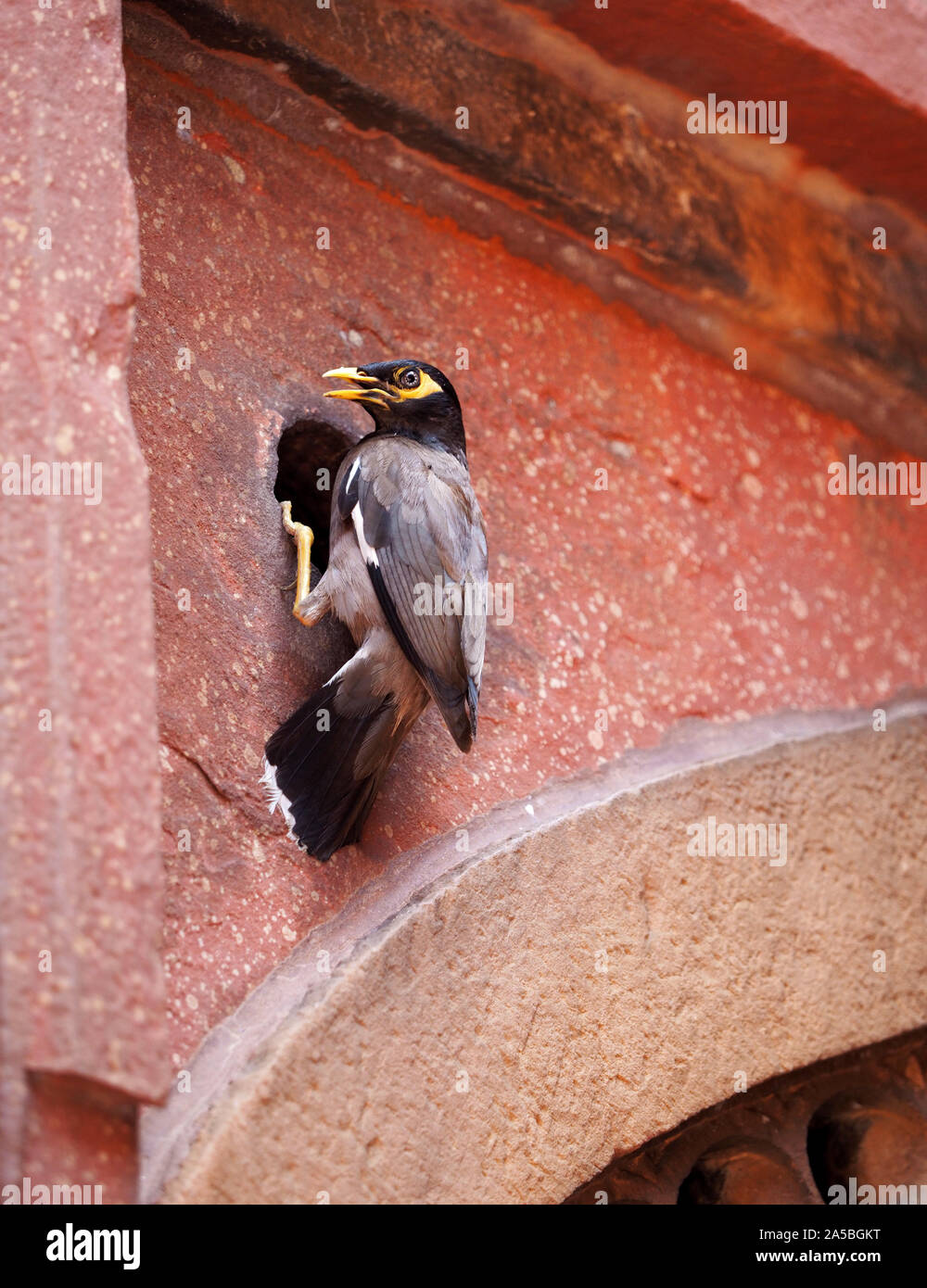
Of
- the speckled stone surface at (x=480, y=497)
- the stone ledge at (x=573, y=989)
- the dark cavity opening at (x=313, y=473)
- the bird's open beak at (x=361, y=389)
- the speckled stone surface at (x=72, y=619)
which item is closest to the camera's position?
the speckled stone surface at (x=72, y=619)

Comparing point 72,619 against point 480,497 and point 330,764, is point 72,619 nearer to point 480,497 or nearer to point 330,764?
point 330,764

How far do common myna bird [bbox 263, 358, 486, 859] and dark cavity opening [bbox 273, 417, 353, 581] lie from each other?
0.52 ft

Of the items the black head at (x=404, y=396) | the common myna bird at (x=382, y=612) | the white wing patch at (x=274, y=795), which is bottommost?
the white wing patch at (x=274, y=795)

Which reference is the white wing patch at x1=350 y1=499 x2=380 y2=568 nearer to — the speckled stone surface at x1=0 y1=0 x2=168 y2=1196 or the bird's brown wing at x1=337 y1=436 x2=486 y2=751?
the bird's brown wing at x1=337 y1=436 x2=486 y2=751

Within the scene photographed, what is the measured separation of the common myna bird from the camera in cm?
241

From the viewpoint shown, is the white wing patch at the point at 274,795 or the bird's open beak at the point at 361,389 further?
the bird's open beak at the point at 361,389

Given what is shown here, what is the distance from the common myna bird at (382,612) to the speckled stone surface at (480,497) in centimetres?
7

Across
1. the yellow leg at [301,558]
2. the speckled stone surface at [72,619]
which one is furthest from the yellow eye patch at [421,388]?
the speckled stone surface at [72,619]

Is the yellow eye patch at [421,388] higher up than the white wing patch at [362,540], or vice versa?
the yellow eye patch at [421,388]

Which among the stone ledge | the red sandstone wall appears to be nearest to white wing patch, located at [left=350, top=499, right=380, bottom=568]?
the red sandstone wall

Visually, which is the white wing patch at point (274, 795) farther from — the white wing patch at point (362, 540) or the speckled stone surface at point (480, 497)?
the white wing patch at point (362, 540)

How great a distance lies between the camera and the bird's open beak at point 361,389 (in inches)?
106

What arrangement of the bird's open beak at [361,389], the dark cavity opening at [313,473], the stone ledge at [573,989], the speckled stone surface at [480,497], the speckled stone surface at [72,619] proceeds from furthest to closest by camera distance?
1. the dark cavity opening at [313,473]
2. the bird's open beak at [361,389]
3. the speckled stone surface at [480,497]
4. the stone ledge at [573,989]
5. the speckled stone surface at [72,619]
